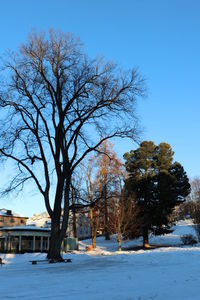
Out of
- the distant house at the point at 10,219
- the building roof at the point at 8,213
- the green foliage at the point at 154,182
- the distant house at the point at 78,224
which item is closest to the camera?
the green foliage at the point at 154,182

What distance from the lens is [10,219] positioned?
215ft

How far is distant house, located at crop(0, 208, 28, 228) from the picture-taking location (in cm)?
6431

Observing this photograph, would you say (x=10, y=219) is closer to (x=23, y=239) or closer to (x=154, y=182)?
(x=23, y=239)

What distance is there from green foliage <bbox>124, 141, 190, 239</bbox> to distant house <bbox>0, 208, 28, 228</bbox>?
34.2 metres

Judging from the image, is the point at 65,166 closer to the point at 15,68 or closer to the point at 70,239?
the point at 15,68

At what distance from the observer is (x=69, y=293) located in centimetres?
688

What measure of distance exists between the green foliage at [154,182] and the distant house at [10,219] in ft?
112

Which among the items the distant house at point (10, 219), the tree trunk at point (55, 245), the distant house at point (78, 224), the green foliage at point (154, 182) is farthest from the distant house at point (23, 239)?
the tree trunk at point (55, 245)

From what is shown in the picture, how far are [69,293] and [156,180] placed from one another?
35.8 meters

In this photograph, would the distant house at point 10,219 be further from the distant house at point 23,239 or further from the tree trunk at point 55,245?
the tree trunk at point 55,245

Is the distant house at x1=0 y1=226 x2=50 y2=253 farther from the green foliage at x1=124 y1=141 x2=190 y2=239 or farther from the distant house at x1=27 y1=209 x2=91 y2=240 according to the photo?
the green foliage at x1=124 y1=141 x2=190 y2=239

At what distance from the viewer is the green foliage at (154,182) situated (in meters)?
40.2

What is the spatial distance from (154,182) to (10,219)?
122 feet

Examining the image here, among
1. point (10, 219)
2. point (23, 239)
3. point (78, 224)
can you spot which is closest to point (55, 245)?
point (23, 239)
